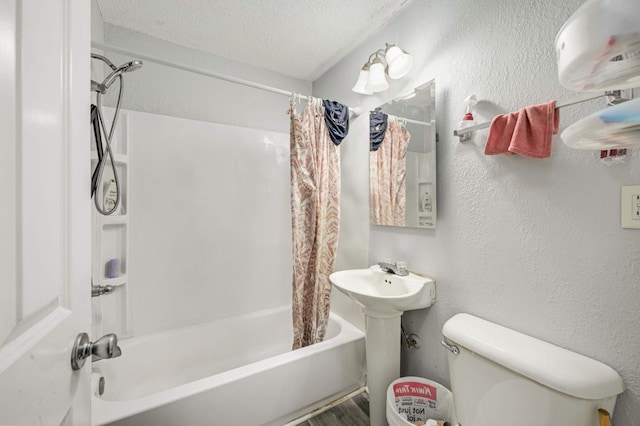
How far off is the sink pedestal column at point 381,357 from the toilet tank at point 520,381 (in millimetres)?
368

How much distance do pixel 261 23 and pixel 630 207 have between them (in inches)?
78.7

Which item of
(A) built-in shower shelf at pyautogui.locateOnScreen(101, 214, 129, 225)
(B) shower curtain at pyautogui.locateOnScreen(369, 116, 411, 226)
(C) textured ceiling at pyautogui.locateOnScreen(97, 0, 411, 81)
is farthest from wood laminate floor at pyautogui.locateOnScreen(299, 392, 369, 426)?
(C) textured ceiling at pyautogui.locateOnScreen(97, 0, 411, 81)

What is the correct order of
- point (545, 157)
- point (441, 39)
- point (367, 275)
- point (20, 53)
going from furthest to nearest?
point (367, 275), point (441, 39), point (545, 157), point (20, 53)

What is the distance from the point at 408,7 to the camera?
151cm

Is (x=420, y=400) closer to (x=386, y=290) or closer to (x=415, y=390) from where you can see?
(x=415, y=390)

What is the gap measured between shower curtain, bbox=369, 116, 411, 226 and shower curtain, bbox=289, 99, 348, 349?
25cm

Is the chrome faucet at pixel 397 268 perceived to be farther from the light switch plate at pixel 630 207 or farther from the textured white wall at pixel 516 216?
the light switch plate at pixel 630 207

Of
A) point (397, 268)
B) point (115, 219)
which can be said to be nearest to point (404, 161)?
point (397, 268)

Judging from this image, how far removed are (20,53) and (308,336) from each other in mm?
1745

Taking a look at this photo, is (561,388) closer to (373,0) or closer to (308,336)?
(308,336)

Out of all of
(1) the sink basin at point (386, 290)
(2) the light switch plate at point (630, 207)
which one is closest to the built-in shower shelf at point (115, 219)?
(1) the sink basin at point (386, 290)

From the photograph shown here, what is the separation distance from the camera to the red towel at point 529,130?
93cm

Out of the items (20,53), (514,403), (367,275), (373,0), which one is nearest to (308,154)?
(367,275)

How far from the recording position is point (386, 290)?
151 centimetres
